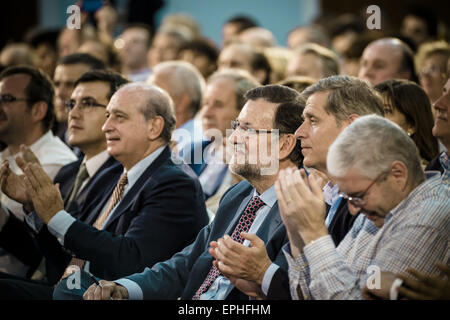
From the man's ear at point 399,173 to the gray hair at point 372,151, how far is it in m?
0.01

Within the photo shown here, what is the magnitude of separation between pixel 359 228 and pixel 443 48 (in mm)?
2723

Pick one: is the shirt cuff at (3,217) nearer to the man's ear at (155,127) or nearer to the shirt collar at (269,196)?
the man's ear at (155,127)

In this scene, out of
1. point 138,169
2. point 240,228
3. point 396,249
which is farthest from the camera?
point 138,169

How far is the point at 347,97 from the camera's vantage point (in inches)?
95.0

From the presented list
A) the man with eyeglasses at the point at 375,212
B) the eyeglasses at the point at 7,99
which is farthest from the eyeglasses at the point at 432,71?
the eyeglasses at the point at 7,99

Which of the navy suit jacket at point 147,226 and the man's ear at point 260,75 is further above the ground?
the man's ear at point 260,75

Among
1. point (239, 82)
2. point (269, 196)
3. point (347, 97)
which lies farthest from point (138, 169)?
point (239, 82)

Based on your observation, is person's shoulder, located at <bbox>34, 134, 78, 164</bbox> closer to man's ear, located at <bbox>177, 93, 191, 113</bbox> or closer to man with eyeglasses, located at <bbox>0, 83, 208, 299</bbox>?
man with eyeglasses, located at <bbox>0, 83, 208, 299</bbox>

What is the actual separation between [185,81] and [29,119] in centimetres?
104

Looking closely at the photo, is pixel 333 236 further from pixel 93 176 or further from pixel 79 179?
pixel 79 179

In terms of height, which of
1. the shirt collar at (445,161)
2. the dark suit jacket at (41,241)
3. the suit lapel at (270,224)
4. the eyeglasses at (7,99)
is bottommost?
the dark suit jacket at (41,241)

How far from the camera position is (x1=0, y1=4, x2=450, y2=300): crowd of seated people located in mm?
1906

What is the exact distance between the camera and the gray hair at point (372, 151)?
6.20 ft
